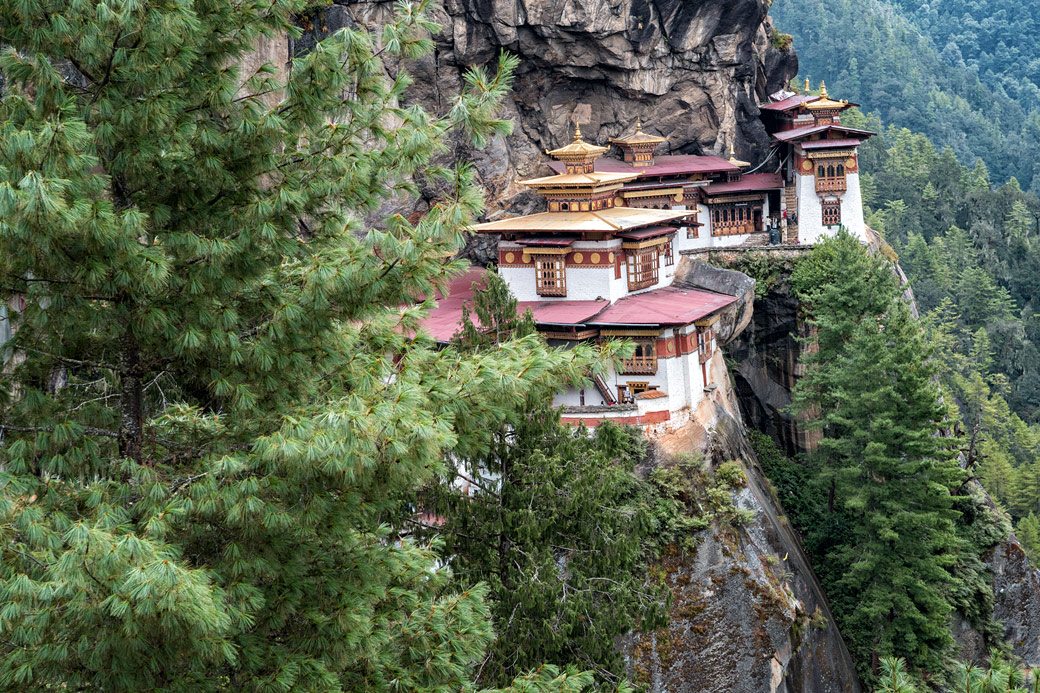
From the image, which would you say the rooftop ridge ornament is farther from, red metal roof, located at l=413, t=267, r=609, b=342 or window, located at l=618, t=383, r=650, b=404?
window, located at l=618, t=383, r=650, b=404

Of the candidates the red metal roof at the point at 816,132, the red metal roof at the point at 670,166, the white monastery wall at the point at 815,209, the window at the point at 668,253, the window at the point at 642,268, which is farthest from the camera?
the white monastery wall at the point at 815,209

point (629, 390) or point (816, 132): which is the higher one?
point (816, 132)

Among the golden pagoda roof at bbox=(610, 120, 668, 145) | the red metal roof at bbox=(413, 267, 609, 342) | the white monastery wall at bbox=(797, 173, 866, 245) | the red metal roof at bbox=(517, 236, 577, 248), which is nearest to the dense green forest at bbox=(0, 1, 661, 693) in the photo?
the red metal roof at bbox=(413, 267, 609, 342)

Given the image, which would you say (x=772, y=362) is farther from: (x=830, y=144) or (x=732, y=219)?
(x=830, y=144)

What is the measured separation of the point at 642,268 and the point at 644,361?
387 cm

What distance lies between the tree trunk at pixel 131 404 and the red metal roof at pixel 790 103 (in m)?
35.0

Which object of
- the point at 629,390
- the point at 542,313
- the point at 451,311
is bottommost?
the point at 629,390

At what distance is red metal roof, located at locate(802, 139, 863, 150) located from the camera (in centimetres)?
3744

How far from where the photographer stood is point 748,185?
39.2 meters

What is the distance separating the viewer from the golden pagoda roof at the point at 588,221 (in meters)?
28.2

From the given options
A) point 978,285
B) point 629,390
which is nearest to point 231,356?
point 629,390

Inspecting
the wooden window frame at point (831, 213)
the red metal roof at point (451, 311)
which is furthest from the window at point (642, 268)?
the wooden window frame at point (831, 213)

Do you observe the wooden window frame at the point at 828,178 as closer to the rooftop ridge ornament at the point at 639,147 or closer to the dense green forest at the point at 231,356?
the rooftop ridge ornament at the point at 639,147

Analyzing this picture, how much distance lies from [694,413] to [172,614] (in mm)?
21120
